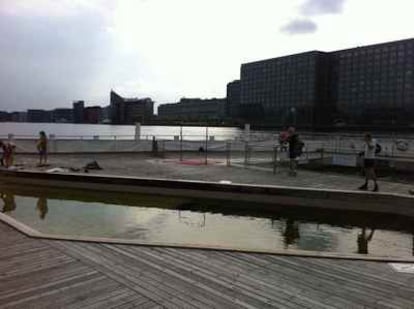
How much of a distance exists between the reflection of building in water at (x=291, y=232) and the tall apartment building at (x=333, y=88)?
6681cm

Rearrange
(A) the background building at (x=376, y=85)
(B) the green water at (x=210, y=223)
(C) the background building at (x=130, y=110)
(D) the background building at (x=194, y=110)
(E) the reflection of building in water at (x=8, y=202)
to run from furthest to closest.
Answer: (D) the background building at (x=194, y=110)
(C) the background building at (x=130, y=110)
(A) the background building at (x=376, y=85)
(E) the reflection of building in water at (x=8, y=202)
(B) the green water at (x=210, y=223)

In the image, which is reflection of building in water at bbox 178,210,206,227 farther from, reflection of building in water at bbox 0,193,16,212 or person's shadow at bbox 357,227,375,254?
reflection of building in water at bbox 0,193,16,212

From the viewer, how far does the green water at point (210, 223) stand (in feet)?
30.5

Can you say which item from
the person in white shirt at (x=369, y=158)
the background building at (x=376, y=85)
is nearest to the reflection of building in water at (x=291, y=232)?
the person in white shirt at (x=369, y=158)

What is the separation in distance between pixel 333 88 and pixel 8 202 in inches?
3700

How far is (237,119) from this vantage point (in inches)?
4358

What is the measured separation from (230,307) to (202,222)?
20.6ft

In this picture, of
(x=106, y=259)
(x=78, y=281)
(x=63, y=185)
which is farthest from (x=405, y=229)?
(x=63, y=185)

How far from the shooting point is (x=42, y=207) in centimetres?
1248

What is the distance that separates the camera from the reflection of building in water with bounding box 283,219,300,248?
948 centimetres

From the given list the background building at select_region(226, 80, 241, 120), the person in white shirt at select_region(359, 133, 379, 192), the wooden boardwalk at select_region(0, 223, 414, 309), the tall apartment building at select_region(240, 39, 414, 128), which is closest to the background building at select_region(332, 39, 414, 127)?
the tall apartment building at select_region(240, 39, 414, 128)

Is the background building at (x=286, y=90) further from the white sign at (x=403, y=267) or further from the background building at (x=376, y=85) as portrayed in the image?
the white sign at (x=403, y=267)

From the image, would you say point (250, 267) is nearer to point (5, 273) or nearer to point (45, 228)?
point (5, 273)

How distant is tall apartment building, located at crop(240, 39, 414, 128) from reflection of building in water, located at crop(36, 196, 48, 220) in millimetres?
65960
